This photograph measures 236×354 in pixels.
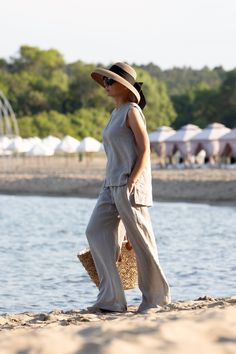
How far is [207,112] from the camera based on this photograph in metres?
73.8

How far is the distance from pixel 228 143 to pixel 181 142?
8.04ft

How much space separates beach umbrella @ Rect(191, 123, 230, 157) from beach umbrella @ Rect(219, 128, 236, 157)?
0.20 metres

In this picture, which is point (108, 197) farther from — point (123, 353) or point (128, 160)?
point (123, 353)

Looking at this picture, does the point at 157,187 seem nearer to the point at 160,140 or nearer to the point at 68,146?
the point at 160,140

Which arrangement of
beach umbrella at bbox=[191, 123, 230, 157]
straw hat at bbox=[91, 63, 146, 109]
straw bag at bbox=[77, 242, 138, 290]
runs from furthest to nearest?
beach umbrella at bbox=[191, 123, 230, 157], straw bag at bbox=[77, 242, 138, 290], straw hat at bbox=[91, 63, 146, 109]

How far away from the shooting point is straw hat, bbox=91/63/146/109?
699 centimetres

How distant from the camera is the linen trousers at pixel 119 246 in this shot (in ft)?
22.7

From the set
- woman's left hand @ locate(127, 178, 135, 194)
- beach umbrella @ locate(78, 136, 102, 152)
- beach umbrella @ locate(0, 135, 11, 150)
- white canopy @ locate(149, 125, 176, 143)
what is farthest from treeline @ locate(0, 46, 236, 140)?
woman's left hand @ locate(127, 178, 135, 194)

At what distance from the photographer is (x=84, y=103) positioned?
266 ft

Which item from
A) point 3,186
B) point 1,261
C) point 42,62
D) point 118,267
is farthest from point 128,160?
point 42,62

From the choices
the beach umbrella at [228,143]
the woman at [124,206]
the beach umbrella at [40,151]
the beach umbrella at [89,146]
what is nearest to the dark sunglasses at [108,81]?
the woman at [124,206]

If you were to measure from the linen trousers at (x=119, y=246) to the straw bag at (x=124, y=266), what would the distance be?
17 cm

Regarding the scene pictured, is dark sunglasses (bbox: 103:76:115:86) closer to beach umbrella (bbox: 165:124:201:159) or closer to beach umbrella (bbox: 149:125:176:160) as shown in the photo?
beach umbrella (bbox: 165:124:201:159)

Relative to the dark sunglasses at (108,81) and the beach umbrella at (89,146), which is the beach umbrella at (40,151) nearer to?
the beach umbrella at (89,146)
